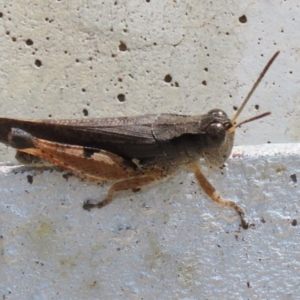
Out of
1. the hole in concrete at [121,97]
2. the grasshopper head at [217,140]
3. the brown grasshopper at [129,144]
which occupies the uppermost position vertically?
the grasshopper head at [217,140]

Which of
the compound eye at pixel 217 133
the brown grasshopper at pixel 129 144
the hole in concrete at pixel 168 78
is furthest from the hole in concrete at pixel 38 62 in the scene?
the compound eye at pixel 217 133

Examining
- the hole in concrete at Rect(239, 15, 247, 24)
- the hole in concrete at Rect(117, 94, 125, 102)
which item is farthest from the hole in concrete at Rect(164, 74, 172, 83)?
the hole in concrete at Rect(239, 15, 247, 24)

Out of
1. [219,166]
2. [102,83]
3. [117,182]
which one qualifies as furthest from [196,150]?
[102,83]

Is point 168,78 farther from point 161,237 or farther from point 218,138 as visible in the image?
point 161,237

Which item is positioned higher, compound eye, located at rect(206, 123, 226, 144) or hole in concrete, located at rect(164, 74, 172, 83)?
compound eye, located at rect(206, 123, 226, 144)

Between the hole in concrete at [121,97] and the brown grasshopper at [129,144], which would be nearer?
the brown grasshopper at [129,144]

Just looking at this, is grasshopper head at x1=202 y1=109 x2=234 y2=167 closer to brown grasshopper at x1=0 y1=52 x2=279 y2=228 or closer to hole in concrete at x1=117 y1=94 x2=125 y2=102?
brown grasshopper at x1=0 y1=52 x2=279 y2=228

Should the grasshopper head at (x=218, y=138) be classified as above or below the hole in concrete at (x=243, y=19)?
below

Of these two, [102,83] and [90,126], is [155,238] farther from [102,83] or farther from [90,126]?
[102,83]

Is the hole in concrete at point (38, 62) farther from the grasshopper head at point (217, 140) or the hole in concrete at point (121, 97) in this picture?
the grasshopper head at point (217, 140)
